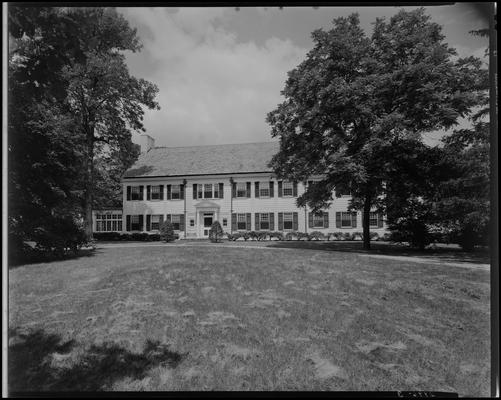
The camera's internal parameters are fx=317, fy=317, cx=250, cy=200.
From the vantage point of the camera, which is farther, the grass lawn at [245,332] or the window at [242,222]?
the window at [242,222]

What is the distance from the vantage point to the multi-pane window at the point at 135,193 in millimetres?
28828

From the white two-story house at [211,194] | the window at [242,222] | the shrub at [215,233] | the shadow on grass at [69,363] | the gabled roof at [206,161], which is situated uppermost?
the gabled roof at [206,161]

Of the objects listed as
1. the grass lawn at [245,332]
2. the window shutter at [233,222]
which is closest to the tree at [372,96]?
the grass lawn at [245,332]

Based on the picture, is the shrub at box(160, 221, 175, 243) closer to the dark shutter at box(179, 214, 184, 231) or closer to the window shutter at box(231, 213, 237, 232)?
the dark shutter at box(179, 214, 184, 231)

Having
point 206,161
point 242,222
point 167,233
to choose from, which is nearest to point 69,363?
point 167,233

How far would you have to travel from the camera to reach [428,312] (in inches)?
233

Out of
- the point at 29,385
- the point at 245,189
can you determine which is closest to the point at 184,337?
the point at 29,385

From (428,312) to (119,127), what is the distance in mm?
14897

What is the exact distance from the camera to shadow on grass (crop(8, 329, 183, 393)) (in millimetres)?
3660

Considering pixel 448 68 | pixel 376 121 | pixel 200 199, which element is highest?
pixel 448 68

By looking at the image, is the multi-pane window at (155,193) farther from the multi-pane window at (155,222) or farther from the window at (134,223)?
the window at (134,223)

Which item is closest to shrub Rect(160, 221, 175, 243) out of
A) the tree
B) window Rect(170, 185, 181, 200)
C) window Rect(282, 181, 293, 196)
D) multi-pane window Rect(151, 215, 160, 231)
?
multi-pane window Rect(151, 215, 160, 231)

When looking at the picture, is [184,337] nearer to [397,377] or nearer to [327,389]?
[327,389]

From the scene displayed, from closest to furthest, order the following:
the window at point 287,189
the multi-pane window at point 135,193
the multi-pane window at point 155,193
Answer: the window at point 287,189 → the multi-pane window at point 155,193 → the multi-pane window at point 135,193
